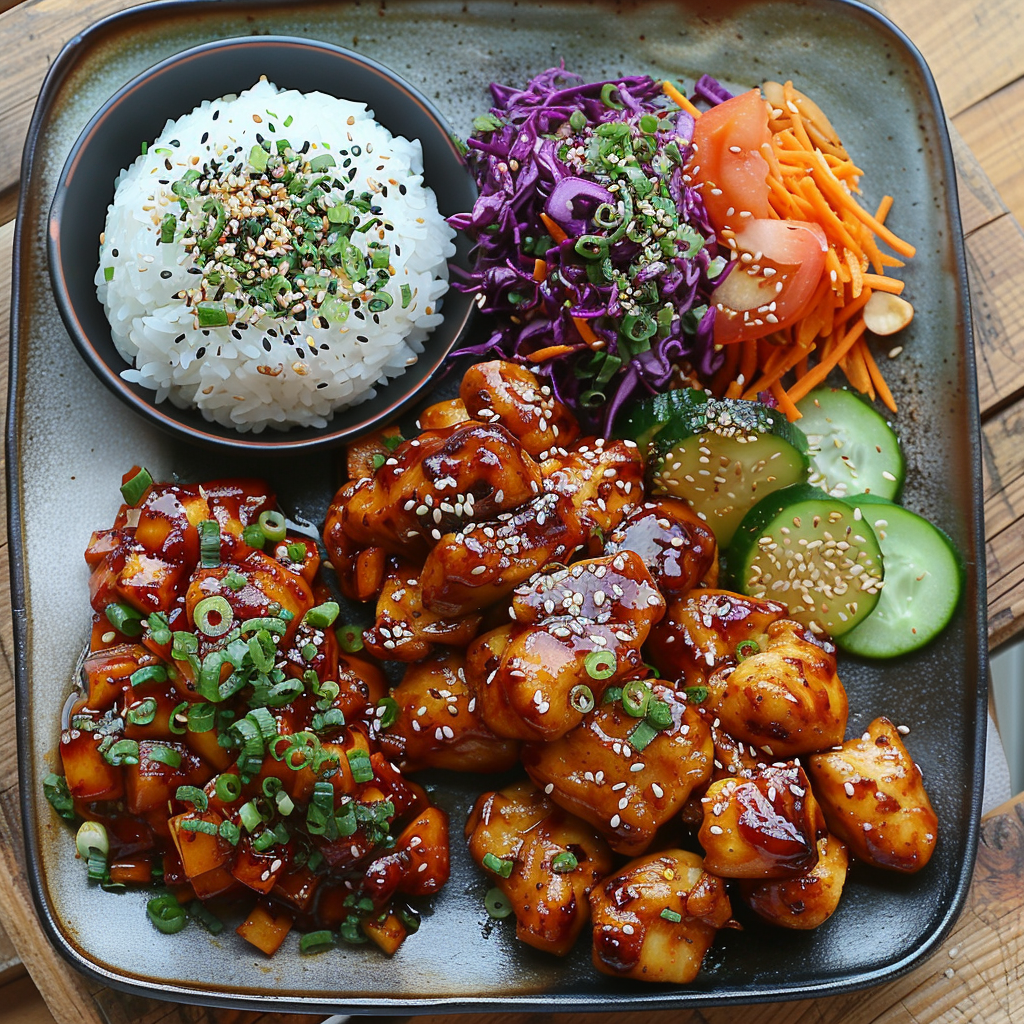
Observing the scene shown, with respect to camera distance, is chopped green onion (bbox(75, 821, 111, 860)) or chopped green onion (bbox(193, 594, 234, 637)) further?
chopped green onion (bbox(75, 821, 111, 860))

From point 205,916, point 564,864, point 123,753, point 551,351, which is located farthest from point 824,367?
point 205,916

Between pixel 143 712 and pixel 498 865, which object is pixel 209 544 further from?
pixel 498 865

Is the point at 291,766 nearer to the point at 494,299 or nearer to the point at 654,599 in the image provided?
the point at 654,599

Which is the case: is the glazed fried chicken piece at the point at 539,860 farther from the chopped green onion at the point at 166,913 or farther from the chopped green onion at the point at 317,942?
the chopped green onion at the point at 166,913

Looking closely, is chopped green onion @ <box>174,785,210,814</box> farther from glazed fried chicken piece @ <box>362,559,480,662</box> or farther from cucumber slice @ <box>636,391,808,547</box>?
cucumber slice @ <box>636,391,808,547</box>

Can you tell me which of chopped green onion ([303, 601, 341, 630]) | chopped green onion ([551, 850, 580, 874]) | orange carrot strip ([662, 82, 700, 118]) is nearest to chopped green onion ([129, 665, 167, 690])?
chopped green onion ([303, 601, 341, 630])

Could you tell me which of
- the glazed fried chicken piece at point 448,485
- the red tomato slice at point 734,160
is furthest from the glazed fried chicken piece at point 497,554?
the red tomato slice at point 734,160
